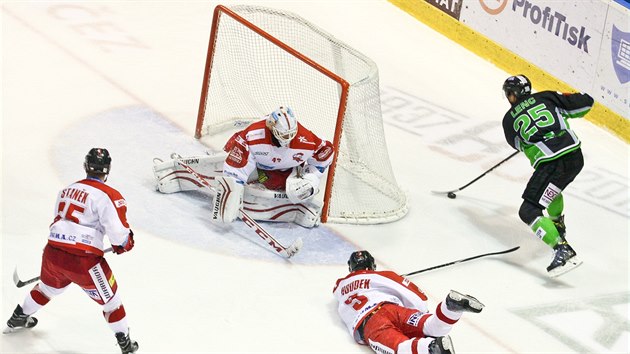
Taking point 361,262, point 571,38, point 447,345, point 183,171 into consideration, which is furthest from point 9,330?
point 571,38

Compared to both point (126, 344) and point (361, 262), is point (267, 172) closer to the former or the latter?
point (361, 262)

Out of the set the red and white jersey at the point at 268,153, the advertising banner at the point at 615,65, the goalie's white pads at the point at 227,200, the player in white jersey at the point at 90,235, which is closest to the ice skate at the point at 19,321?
the player in white jersey at the point at 90,235

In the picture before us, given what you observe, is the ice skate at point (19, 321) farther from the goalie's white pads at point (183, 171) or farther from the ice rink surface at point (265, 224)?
the goalie's white pads at point (183, 171)

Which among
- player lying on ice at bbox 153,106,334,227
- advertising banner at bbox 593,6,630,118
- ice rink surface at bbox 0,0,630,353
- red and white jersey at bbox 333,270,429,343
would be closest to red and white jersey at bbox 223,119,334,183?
player lying on ice at bbox 153,106,334,227

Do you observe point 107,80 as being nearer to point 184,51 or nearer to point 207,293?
point 184,51

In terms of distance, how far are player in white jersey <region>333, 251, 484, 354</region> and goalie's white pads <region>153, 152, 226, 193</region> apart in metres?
1.38

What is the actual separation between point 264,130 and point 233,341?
1.42 meters

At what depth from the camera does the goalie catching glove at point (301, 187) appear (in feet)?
21.1

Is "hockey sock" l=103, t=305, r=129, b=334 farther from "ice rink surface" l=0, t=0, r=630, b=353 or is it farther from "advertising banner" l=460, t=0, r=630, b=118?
"advertising banner" l=460, t=0, r=630, b=118

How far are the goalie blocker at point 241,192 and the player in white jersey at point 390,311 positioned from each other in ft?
2.87

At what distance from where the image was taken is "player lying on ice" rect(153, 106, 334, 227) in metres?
6.38

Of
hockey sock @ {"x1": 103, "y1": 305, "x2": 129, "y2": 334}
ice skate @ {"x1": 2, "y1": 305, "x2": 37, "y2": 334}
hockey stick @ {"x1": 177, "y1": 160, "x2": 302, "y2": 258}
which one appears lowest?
hockey stick @ {"x1": 177, "y1": 160, "x2": 302, "y2": 258}

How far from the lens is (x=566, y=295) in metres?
6.34

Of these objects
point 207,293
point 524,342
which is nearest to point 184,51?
point 207,293
